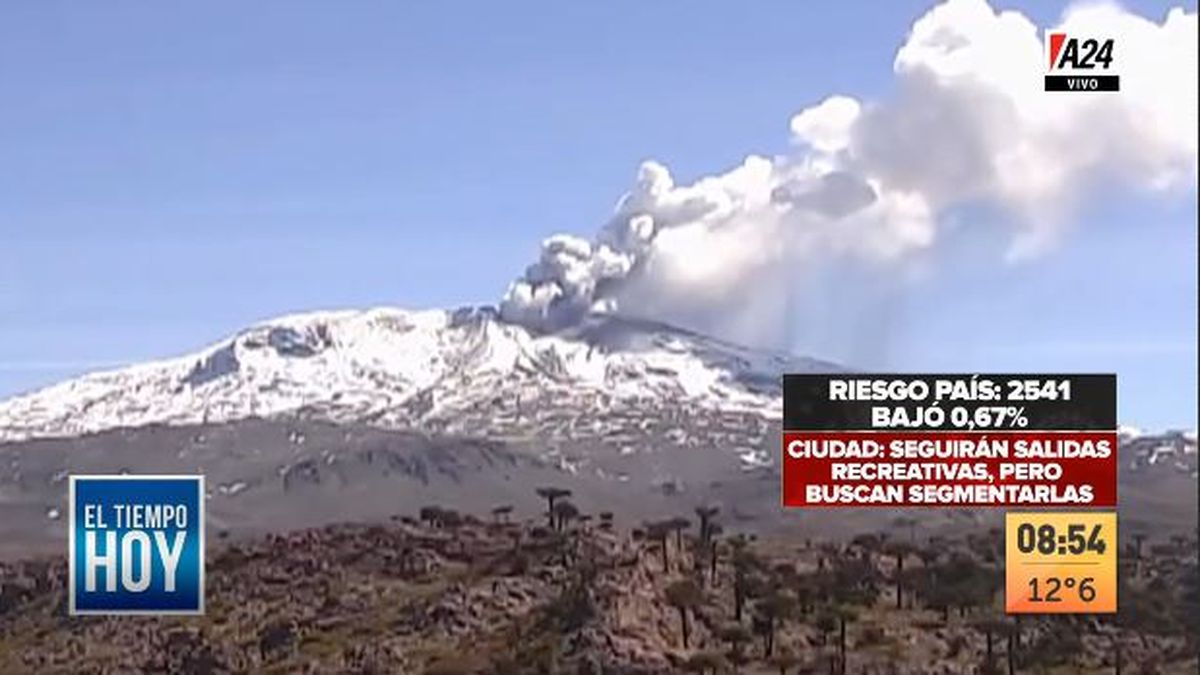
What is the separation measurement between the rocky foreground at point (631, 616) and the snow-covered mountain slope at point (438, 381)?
4165 mm

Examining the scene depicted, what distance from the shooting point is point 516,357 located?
99188 mm

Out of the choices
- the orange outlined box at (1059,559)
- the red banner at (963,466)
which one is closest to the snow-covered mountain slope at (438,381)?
the red banner at (963,466)

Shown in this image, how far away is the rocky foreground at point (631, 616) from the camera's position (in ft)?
145

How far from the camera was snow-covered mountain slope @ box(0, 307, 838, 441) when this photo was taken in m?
58.2

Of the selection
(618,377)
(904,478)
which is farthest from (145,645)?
(618,377)
